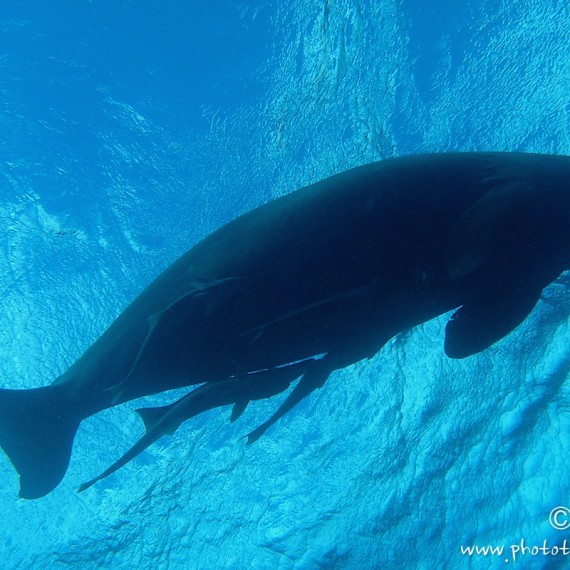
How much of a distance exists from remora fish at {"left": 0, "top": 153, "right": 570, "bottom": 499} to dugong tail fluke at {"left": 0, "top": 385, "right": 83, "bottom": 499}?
2.29 feet

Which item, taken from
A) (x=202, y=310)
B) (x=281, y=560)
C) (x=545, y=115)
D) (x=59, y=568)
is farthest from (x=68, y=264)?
(x=281, y=560)

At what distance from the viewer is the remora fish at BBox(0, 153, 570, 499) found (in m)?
2.44

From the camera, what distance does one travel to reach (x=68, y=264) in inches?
314

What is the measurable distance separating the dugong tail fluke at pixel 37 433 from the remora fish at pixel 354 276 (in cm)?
70

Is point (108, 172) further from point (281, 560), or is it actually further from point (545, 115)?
point (281, 560)

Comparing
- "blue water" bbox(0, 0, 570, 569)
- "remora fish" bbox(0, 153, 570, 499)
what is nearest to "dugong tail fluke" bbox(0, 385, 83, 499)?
"remora fish" bbox(0, 153, 570, 499)

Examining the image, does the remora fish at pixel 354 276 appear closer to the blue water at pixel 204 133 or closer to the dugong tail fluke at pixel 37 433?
the dugong tail fluke at pixel 37 433

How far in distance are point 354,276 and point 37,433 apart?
2.43 meters

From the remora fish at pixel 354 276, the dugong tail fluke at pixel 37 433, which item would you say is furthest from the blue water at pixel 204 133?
the remora fish at pixel 354 276

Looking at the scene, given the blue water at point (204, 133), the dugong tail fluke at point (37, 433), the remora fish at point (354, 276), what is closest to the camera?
the remora fish at point (354, 276)

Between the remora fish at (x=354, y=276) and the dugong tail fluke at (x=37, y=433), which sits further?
the dugong tail fluke at (x=37, y=433)

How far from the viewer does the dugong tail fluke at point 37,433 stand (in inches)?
125

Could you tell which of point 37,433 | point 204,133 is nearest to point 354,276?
point 37,433

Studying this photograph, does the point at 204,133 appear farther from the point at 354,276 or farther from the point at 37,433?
the point at 354,276
